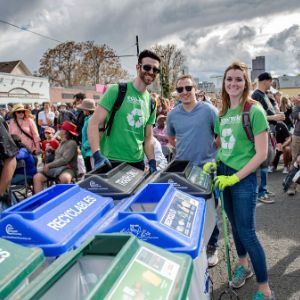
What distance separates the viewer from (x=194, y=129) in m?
3.38

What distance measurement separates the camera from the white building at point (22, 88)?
35562 millimetres

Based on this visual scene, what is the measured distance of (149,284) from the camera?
1.19 metres

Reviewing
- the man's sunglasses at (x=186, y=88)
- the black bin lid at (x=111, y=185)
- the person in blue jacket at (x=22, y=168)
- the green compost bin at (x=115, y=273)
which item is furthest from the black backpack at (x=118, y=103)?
the person in blue jacket at (x=22, y=168)

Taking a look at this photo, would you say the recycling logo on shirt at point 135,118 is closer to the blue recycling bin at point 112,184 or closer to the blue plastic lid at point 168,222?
the blue recycling bin at point 112,184

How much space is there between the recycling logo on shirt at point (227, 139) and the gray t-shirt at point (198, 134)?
2.14 feet

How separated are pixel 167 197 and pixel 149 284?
0.92m

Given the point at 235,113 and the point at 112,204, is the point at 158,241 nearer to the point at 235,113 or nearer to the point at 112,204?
the point at 112,204

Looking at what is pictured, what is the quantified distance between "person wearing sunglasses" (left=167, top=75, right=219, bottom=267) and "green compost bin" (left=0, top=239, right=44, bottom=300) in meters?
2.21

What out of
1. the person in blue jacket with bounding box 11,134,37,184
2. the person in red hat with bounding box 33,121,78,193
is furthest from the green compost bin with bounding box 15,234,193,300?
the person in blue jacket with bounding box 11,134,37,184

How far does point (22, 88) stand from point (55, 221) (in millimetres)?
40431

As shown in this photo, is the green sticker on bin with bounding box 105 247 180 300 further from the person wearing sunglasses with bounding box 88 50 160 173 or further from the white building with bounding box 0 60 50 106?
the white building with bounding box 0 60 50 106

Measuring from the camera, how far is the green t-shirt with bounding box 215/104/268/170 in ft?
8.05

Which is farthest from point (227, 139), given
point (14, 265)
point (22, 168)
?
point (22, 168)

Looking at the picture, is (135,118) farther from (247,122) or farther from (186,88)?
(247,122)
